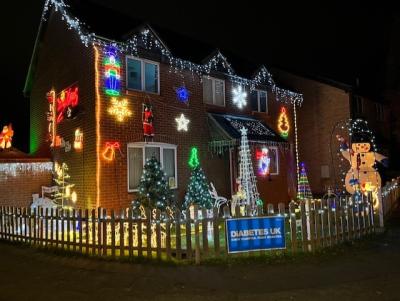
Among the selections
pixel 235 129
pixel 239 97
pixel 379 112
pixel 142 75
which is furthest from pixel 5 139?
pixel 379 112

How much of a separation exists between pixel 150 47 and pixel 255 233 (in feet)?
28.2

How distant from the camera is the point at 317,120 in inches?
943

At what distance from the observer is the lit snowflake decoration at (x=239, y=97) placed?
1839 cm

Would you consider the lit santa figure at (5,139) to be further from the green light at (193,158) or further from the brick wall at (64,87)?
the green light at (193,158)

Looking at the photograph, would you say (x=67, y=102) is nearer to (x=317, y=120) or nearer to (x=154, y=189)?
(x=154, y=189)

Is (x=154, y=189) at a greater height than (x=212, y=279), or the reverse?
(x=154, y=189)

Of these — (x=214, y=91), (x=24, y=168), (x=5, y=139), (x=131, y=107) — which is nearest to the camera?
(x=131, y=107)

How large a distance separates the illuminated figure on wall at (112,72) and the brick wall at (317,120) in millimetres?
13816

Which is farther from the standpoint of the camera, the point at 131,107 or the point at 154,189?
the point at 131,107

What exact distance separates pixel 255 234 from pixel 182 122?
7718mm

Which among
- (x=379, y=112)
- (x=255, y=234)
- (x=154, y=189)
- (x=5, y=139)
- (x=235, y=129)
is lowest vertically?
(x=255, y=234)

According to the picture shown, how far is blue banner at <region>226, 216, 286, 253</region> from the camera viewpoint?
8.52 metres

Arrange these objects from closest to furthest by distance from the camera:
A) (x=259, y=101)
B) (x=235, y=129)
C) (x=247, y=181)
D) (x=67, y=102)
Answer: (x=247, y=181) < (x=67, y=102) < (x=235, y=129) < (x=259, y=101)

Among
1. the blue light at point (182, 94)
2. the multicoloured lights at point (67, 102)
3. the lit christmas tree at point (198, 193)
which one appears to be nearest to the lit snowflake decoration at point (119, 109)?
the multicoloured lights at point (67, 102)
